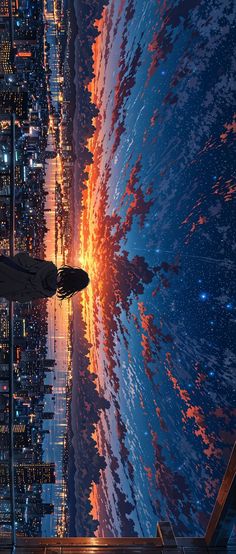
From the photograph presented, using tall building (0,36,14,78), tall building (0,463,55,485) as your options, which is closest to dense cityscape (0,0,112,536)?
tall building (0,463,55,485)

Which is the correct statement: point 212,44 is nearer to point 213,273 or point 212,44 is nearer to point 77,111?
point 213,273

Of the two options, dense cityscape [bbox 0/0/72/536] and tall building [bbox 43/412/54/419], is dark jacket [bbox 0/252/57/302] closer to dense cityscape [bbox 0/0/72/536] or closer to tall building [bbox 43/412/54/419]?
dense cityscape [bbox 0/0/72/536]

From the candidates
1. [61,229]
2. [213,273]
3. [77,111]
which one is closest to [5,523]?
[213,273]

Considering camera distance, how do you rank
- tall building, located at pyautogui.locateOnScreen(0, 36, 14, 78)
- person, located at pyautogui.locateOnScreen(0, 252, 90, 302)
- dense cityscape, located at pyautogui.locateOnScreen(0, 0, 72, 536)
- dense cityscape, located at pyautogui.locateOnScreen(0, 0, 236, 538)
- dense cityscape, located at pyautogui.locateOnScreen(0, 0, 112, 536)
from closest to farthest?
person, located at pyautogui.locateOnScreen(0, 252, 90, 302) < dense cityscape, located at pyautogui.locateOnScreen(0, 0, 236, 538) < dense cityscape, located at pyautogui.locateOnScreen(0, 0, 72, 536) < dense cityscape, located at pyautogui.locateOnScreen(0, 0, 112, 536) < tall building, located at pyautogui.locateOnScreen(0, 36, 14, 78)

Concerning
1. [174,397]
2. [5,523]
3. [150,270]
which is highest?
[150,270]

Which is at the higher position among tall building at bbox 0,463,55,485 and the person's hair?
the person's hair

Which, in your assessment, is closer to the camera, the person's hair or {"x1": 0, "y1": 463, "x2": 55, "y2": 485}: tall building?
the person's hair

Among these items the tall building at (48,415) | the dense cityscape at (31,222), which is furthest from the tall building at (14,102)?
the tall building at (48,415)

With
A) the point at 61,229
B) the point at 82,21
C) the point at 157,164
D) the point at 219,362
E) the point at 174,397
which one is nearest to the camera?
the point at 219,362
